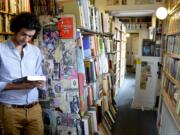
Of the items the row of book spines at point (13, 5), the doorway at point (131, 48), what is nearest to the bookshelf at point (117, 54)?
the row of book spines at point (13, 5)

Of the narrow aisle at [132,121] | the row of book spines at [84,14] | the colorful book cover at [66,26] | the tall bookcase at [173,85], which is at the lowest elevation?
the narrow aisle at [132,121]

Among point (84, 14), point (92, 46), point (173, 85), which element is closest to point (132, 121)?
point (173, 85)

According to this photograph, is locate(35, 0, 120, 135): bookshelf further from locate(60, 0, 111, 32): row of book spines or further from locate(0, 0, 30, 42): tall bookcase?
locate(0, 0, 30, 42): tall bookcase

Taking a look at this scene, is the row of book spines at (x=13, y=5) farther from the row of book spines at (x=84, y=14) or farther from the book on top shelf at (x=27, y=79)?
the book on top shelf at (x=27, y=79)

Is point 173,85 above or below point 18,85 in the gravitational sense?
below

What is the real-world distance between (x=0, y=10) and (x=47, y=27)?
917mm

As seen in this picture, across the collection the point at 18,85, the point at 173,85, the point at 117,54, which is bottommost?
the point at 173,85

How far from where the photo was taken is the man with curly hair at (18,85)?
Answer: 4.85ft

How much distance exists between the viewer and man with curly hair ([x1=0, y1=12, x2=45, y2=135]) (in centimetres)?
148

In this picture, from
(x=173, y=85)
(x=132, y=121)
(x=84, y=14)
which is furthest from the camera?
(x=132, y=121)

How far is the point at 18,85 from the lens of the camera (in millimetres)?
1459

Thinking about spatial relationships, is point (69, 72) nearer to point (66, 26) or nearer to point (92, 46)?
point (66, 26)

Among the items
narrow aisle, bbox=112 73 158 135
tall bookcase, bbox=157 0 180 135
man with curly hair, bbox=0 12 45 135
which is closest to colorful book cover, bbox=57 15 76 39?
man with curly hair, bbox=0 12 45 135

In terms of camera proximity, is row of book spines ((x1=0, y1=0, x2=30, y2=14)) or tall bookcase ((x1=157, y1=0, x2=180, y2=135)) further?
row of book spines ((x1=0, y1=0, x2=30, y2=14))
